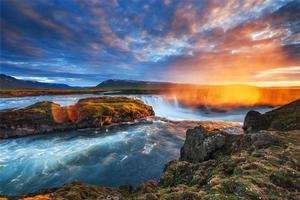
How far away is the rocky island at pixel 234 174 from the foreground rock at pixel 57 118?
39.8 m

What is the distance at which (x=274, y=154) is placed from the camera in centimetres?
1371

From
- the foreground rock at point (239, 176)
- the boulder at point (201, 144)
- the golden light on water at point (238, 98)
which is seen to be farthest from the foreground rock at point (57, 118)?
the golden light on water at point (238, 98)

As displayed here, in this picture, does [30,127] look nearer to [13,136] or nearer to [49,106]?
[13,136]

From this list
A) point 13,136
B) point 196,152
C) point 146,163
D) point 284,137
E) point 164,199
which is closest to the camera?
point 164,199

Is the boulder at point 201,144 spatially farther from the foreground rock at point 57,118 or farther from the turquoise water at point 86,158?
the foreground rock at point 57,118

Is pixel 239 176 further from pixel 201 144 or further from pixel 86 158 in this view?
pixel 86 158

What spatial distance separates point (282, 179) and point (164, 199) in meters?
5.35

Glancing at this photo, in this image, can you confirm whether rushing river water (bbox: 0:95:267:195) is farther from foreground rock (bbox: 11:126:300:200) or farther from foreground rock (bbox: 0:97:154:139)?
foreground rock (bbox: 11:126:300:200)

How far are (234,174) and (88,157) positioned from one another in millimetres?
29063

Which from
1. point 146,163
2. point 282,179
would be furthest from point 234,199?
point 146,163

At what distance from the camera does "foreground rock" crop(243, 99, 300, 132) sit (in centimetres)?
2810

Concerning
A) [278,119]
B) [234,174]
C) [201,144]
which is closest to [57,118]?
[201,144]

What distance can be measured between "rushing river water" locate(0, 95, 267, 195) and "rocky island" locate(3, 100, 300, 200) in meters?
11.5

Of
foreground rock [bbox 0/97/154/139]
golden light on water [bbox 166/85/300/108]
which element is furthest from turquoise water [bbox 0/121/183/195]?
golden light on water [bbox 166/85/300/108]
